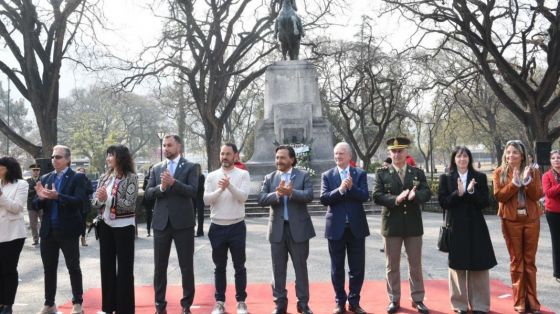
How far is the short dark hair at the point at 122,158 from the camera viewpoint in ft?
20.6

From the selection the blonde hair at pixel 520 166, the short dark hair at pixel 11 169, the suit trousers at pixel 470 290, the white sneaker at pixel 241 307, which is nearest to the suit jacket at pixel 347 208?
the suit trousers at pixel 470 290

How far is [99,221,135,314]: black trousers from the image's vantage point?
20.0ft

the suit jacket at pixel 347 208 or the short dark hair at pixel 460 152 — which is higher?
the short dark hair at pixel 460 152

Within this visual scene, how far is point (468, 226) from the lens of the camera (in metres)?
6.19

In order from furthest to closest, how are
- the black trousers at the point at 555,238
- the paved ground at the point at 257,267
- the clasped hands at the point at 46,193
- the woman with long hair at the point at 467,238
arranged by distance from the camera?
the black trousers at the point at 555,238 < the paved ground at the point at 257,267 < the clasped hands at the point at 46,193 < the woman with long hair at the point at 467,238

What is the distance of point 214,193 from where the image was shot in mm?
6477

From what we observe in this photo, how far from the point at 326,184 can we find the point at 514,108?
56.1 feet

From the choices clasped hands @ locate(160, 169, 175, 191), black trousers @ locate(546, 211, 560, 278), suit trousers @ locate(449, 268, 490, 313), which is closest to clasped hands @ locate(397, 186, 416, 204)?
suit trousers @ locate(449, 268, 490, 313)

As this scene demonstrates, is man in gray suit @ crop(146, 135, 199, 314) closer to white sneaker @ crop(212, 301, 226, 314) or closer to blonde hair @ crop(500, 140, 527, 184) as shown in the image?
white sneaker @ crop(212, 301, 226, 314)

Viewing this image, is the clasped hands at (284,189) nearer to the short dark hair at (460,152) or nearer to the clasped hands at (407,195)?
the clasped hands at (407,195)

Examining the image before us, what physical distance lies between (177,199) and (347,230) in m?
2.03

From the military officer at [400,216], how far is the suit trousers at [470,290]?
1.21ft

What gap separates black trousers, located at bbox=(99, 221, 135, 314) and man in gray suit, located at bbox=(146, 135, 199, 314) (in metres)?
0.37

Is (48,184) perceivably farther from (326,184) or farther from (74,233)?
(326,184)
